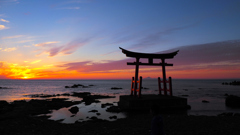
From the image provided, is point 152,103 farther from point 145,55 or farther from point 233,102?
point 233,102

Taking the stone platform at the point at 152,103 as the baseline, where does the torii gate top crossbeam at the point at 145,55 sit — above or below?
above

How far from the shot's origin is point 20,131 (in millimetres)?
10516

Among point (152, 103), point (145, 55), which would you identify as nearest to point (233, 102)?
point (152, 103)

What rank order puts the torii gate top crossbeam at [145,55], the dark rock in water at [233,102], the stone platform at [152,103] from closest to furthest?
the stone platform at [152,103]
the torii gate top crossbeam at [145,55]
the dark rock in water at [233,102]

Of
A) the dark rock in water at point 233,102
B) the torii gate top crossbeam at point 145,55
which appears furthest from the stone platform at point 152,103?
the dark rock in water at point 233,102

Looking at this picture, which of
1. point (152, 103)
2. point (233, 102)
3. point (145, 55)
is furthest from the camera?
point (233, 102)

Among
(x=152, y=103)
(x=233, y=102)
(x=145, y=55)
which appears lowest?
(x=233, y=102)

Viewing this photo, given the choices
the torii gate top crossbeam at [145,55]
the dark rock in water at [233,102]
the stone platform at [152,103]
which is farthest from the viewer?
the dark rock in water at [233,102]

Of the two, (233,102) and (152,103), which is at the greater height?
(152,103)

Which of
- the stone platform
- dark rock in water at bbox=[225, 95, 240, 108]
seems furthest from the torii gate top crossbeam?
dark rock in water at bbox=[225, 95, 240, 108]

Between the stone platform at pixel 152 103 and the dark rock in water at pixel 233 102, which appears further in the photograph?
the dark rock in water at pixel 233 102

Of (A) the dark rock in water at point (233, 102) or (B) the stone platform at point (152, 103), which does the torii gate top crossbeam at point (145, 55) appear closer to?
(B) the stone platform at point (152, 103)

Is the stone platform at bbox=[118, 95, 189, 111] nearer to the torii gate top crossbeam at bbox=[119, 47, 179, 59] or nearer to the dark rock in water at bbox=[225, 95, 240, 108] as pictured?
the torii gate top crossbeam at bbox=[119, 47, 179, 59]

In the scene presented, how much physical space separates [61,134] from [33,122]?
4841 millimetres
